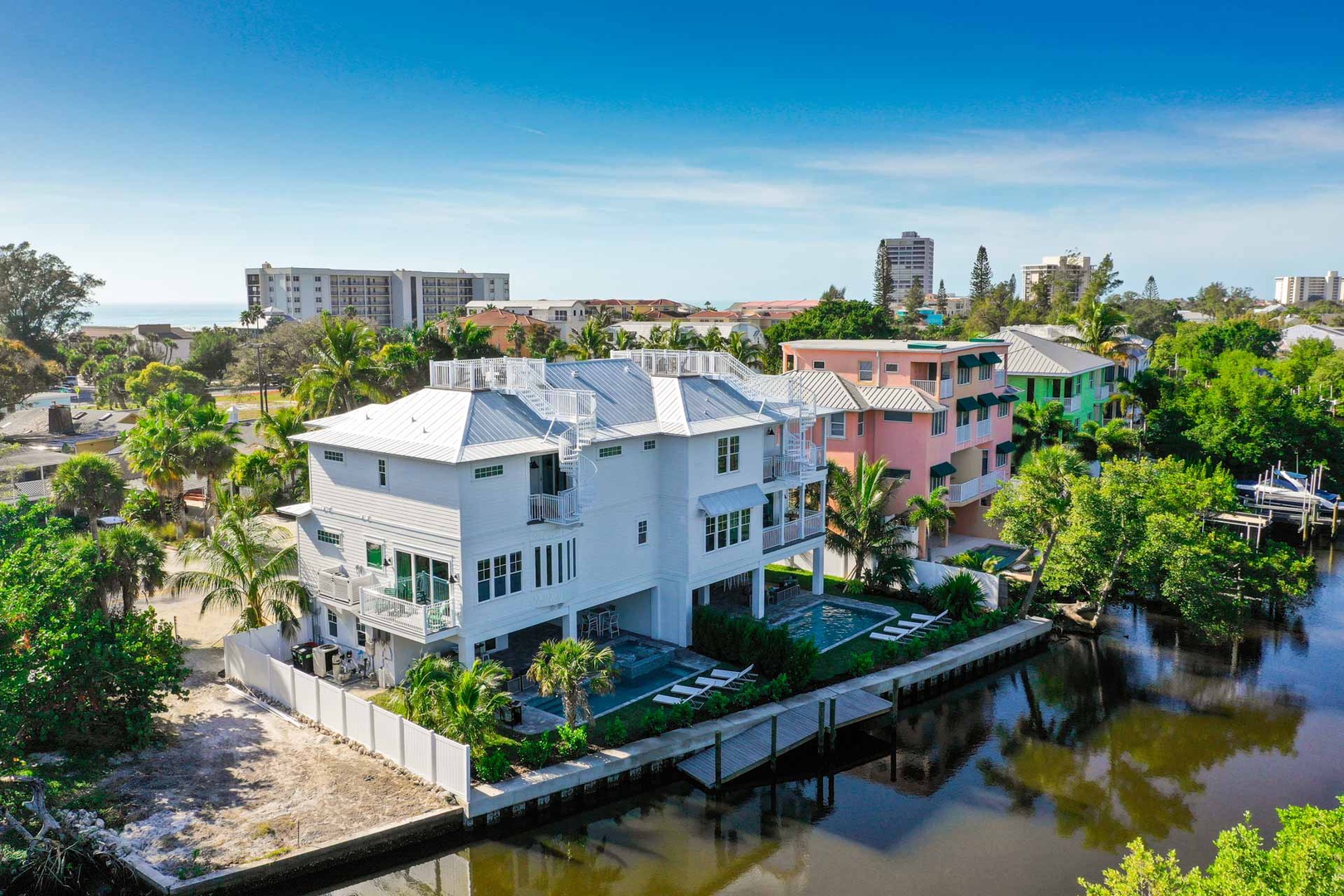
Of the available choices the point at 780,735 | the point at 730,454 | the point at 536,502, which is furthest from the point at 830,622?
the point at 536,502

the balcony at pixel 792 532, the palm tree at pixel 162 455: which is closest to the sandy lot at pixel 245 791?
the balcony at pixel 792 532

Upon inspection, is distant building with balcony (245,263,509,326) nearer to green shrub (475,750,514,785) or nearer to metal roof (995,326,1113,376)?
metal roof (995,326,1113,376)

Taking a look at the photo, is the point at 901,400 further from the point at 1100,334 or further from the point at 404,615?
the point at 1100,334

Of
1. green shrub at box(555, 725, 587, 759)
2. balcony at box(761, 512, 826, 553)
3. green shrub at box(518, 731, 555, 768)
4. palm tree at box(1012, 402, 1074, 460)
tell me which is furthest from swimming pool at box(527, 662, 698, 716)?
palm tree at box(1012, 402, 1074, 460)

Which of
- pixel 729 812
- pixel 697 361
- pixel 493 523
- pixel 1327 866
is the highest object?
pixel 697 361

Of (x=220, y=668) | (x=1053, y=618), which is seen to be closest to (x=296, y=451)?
(x=220, y=668)

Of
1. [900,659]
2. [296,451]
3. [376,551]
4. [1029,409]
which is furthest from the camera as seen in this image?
[1029,409]

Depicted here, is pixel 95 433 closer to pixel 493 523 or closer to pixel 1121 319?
pixel 493 523
